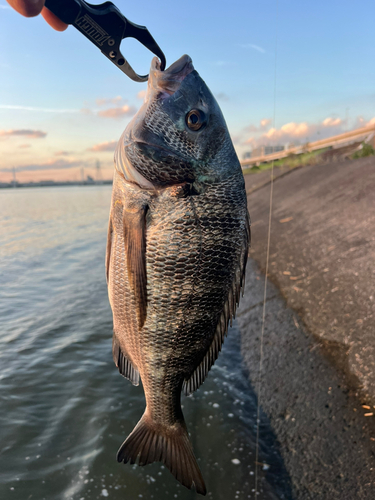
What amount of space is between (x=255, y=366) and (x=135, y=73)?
170 inches

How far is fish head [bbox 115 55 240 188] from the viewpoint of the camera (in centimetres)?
193

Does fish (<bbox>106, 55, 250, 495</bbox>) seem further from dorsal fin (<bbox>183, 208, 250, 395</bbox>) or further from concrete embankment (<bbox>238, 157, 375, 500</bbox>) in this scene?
concrete embankment (<bbox>238, 157, 375, 500</bbox>)

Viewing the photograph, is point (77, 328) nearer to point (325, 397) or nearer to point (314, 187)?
point (325, 397)

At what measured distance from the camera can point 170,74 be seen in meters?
2.00

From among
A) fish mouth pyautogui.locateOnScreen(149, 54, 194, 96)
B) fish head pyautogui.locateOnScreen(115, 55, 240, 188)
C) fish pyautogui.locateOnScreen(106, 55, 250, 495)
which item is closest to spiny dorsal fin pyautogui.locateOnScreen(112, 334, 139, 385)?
fish pyautogui.locateOnScreen(106, 55, 250, 495)

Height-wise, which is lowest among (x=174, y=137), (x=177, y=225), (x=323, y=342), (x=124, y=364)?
(x=323, y=342)

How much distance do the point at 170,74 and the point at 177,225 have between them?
903mm

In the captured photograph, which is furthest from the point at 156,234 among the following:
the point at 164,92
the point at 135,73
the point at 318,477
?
the point at 318,477

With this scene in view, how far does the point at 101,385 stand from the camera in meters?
5.12

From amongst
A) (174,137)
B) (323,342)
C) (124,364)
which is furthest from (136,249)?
(323,342)

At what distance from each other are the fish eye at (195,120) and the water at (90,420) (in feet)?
11.1

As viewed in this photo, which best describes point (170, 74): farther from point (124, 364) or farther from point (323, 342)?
point (323, 342)

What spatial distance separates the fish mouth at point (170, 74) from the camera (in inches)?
78.3

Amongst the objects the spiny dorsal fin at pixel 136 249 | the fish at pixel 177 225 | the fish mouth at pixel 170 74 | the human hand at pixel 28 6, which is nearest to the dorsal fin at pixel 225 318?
the fish at pixel 177 225
